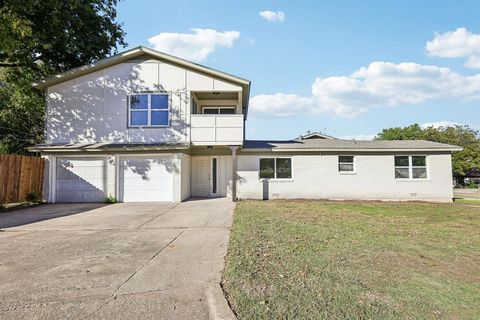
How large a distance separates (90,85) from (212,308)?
14.9m

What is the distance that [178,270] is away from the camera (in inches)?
179

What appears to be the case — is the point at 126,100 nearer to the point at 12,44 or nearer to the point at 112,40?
the point at 12,44

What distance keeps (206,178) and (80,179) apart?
639 centimetres

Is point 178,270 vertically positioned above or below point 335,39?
below

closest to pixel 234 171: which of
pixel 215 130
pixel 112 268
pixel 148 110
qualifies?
pixel 215 130

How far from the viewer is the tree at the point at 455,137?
37.8 metres

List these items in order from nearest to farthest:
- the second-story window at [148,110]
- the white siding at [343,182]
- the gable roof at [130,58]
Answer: the gable roof at [130,58] < the second-story window at [148,110] < the white siding at [343,182]

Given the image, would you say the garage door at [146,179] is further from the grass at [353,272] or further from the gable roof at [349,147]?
the grass at [353,272]

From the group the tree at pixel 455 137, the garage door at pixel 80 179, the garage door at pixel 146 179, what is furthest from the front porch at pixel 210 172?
the tree at pixel 455 137

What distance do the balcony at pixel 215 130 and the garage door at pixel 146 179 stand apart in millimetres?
1862

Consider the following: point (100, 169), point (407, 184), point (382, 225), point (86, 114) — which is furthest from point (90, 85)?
point (407, 184)

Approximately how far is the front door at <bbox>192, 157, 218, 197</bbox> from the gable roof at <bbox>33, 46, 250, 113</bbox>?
4.62 meters

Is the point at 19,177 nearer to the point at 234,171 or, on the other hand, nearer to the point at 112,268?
the point at 234,171

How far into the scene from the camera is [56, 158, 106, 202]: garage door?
14.2 m
